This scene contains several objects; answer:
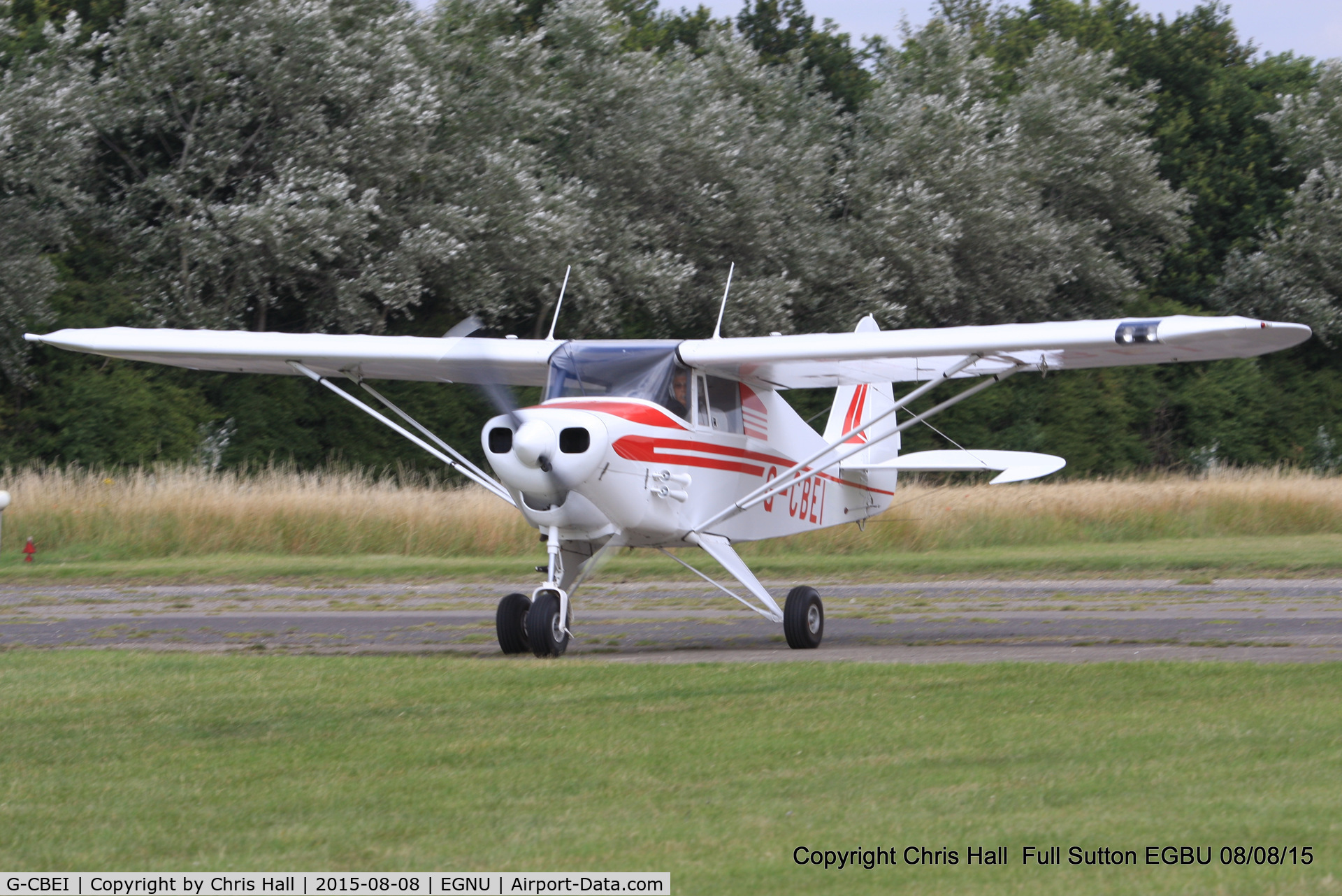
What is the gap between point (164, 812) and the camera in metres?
5.87

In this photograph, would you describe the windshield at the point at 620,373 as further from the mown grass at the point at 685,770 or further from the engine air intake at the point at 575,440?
the mown grass at the point at 685,770

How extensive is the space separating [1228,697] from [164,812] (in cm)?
579

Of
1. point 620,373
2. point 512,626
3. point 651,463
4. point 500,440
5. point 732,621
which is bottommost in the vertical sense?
point 732,621

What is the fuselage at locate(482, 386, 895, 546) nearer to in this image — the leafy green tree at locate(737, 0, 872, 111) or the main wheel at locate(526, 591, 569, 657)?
the main wheel at locate(526, 591, 569, 657)

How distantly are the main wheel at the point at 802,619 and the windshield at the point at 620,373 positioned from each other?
184 cm

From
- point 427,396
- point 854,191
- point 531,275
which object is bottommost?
point 427,396

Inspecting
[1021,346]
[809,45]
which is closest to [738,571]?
[1021,346]

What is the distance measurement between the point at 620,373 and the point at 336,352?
121 inches

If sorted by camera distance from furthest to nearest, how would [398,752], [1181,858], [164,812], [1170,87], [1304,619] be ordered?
[1170,87] → [1304,619] → [398,752] → [164,812] → [1181,858]

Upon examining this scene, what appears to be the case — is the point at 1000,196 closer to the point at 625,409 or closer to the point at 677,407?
the point at 677,407

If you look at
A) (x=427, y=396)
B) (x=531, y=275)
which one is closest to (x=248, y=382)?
(x=427, y=396)

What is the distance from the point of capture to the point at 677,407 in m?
12.9

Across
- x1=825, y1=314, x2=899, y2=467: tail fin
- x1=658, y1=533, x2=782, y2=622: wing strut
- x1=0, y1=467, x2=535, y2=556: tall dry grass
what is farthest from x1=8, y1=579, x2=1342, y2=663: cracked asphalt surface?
x1=0, y1=467, x2=535, y2=556: tall dry grass

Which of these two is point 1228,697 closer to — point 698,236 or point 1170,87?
point 698,236
